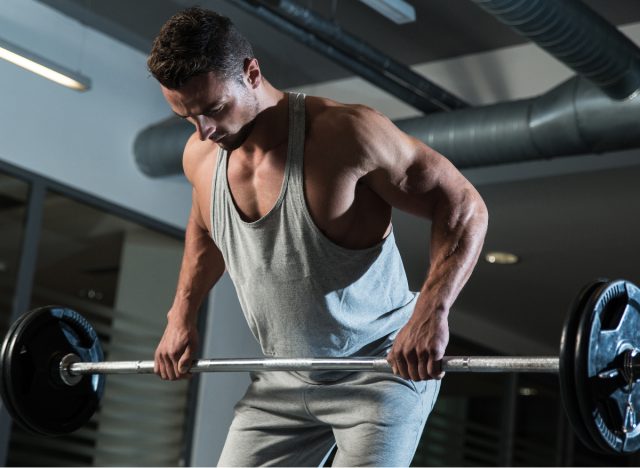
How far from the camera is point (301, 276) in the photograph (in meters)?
2.09

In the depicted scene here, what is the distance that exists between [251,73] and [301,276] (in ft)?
1.35

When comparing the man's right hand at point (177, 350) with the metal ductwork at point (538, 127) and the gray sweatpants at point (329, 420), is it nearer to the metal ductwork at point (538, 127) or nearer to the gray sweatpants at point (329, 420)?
the gray sweatpants at point (329, 420)

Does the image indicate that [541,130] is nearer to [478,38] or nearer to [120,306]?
[478,38]

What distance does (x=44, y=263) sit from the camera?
16.3ft

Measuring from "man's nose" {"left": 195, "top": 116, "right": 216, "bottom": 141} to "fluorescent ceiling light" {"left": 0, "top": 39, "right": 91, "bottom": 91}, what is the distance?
1953mm

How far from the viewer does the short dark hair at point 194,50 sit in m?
1.94

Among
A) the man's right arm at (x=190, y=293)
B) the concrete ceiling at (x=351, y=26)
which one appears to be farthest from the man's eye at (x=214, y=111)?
the concrete ceiling at (x=351, y=26)

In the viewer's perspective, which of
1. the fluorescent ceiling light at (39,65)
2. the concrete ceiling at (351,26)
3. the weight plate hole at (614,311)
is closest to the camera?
the weight plate hole at (614,311)

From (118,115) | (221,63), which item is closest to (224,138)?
(221,63)

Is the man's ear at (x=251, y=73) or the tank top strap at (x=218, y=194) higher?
the man's ear at (x=251, y=73)

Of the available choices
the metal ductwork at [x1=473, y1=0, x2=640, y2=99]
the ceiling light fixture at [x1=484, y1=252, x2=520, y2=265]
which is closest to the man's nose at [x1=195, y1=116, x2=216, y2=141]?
the metal ductwork at [x1=473, y1=0, x2=640, y2=99]

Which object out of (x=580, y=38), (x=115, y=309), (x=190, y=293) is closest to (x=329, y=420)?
(x=190, y=293)

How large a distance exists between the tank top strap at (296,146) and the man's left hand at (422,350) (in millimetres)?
354

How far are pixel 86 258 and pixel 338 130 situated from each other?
3375mm
